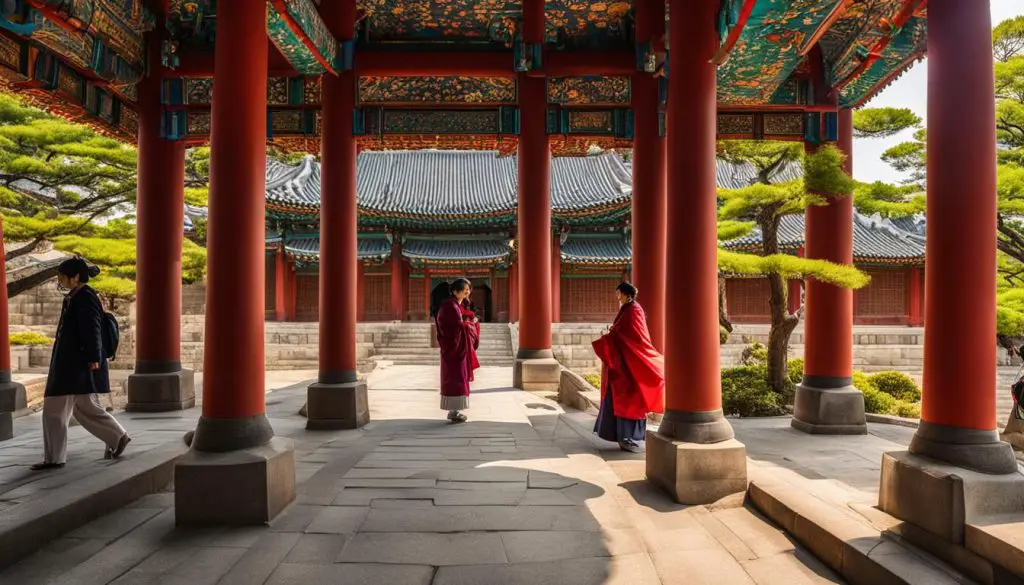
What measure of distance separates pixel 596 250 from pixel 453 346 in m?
15.5

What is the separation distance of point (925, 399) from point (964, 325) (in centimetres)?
49

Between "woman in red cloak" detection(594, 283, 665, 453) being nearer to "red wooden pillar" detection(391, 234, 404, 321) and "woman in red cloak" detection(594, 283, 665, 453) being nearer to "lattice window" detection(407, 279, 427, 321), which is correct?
"red wooden pillar" detection(391, 234, 404, 321)

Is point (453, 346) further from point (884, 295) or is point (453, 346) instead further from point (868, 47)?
point (884, 295)

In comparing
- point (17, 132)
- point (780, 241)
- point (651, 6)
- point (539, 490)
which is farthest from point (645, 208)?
point (780, 241)

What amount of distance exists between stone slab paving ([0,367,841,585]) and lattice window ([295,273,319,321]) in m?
19.4

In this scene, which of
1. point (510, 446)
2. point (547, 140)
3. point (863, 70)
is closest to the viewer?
point (510, 446)

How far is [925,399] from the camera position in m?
3.48

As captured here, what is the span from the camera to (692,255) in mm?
4484

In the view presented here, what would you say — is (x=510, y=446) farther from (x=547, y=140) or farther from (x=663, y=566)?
(x=547, y=140)

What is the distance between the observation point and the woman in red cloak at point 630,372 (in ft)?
19.0

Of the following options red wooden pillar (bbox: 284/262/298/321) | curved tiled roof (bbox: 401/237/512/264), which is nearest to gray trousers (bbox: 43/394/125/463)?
curved tiled roof (bbox: 401/237/512/264)

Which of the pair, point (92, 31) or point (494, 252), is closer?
point (92, 31)

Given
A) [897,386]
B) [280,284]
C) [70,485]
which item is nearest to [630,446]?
[70,485]

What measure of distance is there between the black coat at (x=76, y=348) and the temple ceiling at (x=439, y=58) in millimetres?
2916
